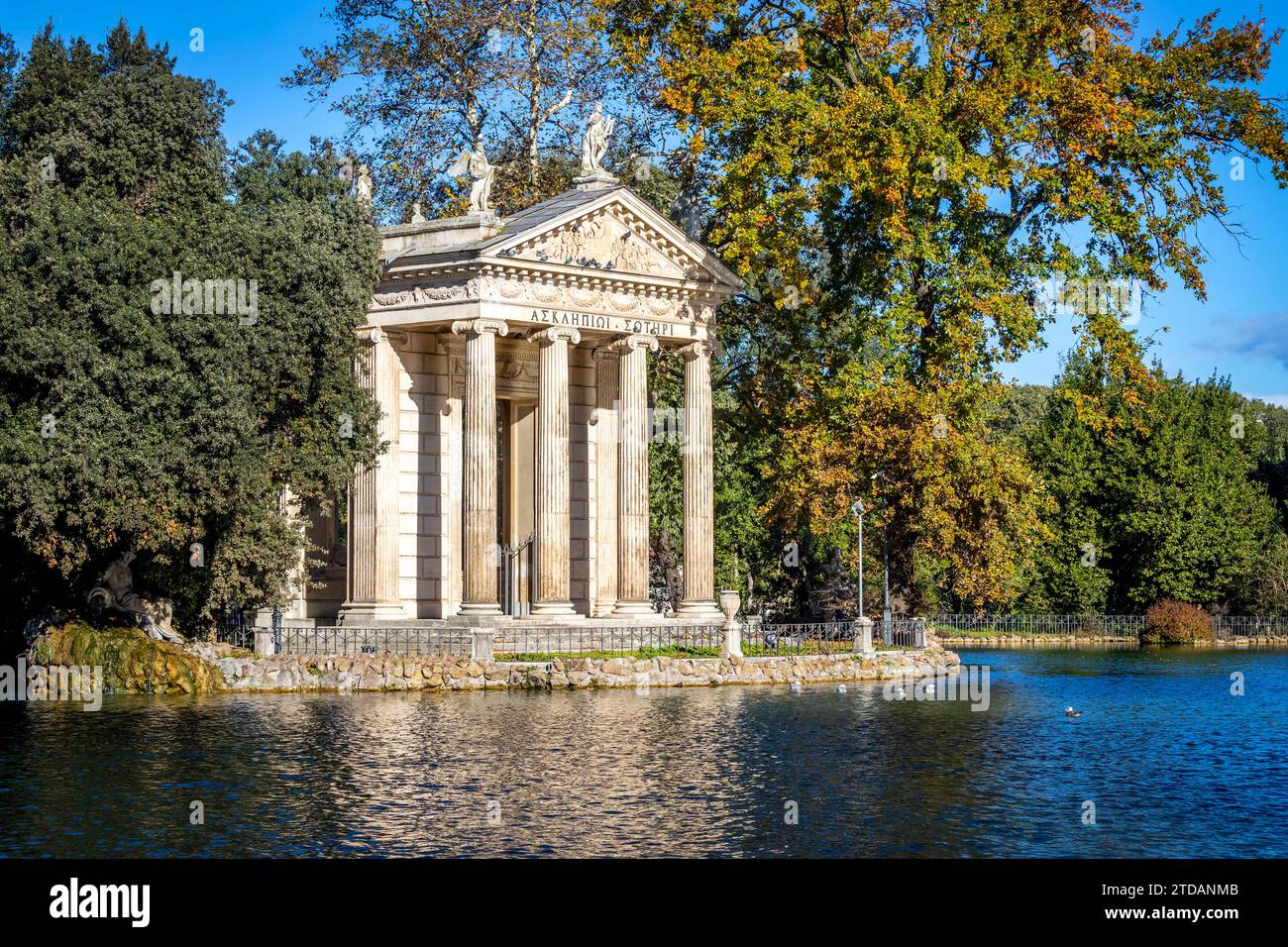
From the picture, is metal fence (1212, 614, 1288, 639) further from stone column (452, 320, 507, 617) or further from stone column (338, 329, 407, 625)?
stone column (338, 329, 407, 625)

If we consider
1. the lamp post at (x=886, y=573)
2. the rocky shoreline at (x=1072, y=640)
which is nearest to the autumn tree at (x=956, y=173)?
the lamp post at (x=886, y=573)

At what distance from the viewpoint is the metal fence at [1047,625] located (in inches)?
3258

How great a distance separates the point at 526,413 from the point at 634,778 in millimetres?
30188

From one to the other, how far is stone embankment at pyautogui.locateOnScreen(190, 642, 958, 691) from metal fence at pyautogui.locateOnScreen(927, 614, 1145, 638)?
4004cm

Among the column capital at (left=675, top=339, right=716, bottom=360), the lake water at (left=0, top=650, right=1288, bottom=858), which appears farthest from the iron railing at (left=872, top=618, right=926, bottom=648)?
the lake water at (left=0, top=650, right=1288, bottom=858)

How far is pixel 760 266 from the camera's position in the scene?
5138 cm

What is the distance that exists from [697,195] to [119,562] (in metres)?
26.6

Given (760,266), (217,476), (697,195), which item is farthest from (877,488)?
(217,476)

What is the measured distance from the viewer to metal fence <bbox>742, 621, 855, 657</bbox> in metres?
48.0

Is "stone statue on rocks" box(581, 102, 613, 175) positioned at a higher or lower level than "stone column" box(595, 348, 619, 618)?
higher

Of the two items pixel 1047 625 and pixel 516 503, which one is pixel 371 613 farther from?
pixel 1047 625

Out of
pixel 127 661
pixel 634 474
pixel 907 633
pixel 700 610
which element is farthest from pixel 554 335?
pixel 127 661
